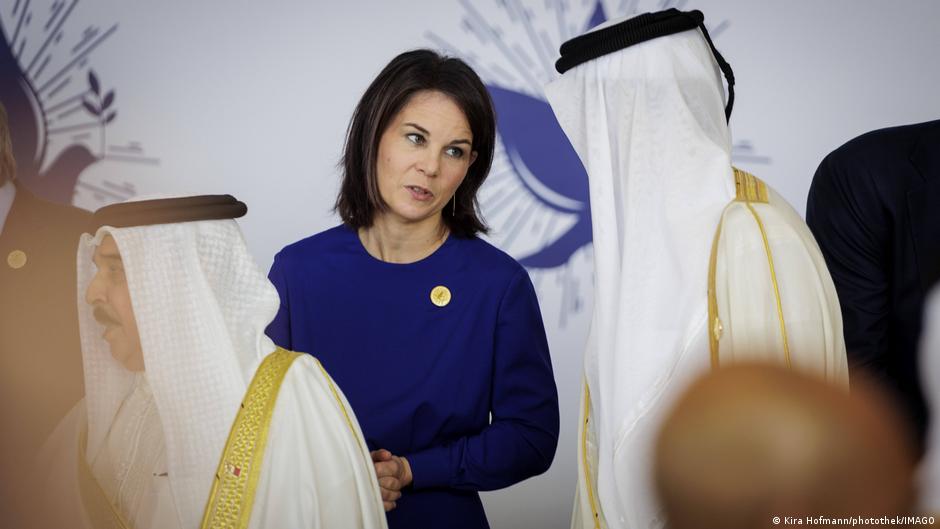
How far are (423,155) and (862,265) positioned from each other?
108 cm

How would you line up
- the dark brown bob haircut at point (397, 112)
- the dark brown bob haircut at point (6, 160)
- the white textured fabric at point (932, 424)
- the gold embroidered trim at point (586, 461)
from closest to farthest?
1. the white textured fabric at point (932, 424)
2. the gold embroidered trim at point (586, 461)
3. the dark brown bob haircut at point (397, 112)
4. the dark brown bob haircut at point (6, 160)

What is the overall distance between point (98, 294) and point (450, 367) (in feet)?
2.65

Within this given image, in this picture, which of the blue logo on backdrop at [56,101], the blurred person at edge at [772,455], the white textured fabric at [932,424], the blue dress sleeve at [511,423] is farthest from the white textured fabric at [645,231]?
the blue logo on backdrop at [56,101]

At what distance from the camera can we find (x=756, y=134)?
3.13 m

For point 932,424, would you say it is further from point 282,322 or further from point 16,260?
point 16,260

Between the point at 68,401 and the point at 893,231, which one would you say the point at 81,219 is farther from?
the point at 893,231

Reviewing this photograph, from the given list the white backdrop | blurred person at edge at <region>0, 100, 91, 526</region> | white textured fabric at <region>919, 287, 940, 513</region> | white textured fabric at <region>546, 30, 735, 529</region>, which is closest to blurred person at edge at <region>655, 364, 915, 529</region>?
white textured fabric at <region>919, 287, 940, 513</region>

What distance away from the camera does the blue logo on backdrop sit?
9.94 feet

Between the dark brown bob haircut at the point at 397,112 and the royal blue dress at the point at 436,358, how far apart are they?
0.31ft

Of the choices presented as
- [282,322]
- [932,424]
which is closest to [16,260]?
[282,322]

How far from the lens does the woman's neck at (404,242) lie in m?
2.20

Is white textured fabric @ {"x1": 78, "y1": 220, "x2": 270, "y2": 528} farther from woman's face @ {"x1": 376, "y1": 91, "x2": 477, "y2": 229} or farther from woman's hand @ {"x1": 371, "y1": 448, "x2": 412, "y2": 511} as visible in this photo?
woman's face @ {"x1": 376, "y1": 91, "x2": 477, "y2": 229}

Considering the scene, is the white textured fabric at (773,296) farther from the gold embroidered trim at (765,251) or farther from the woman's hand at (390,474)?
the woman's hand at (390,474)

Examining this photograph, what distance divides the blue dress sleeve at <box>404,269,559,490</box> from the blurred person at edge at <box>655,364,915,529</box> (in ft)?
4.20
